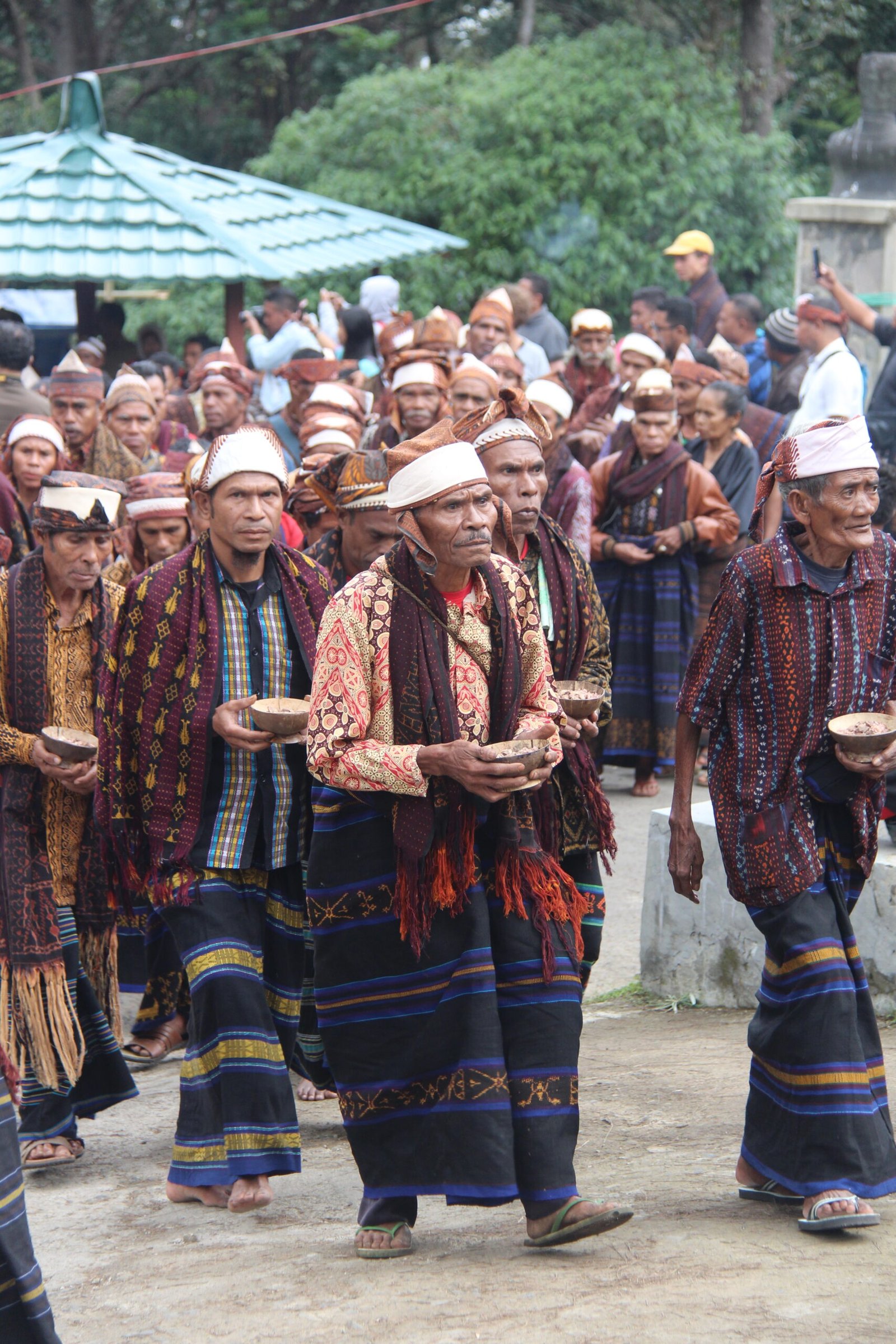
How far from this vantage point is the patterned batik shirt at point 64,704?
570cm

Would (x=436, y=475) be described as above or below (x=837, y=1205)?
above

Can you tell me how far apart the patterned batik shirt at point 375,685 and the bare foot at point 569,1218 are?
3.50ft

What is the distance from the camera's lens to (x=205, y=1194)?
16.6 feet

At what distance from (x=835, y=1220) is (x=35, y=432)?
5332 millimetres

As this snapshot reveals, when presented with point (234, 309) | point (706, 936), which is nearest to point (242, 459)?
point (706, 936)

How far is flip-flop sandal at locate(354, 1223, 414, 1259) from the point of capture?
441cm

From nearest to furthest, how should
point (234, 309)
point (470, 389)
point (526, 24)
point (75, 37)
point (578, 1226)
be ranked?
point (578, 1226), point (470, 389), point (234, 309), point (526, 24), point (75, 37)

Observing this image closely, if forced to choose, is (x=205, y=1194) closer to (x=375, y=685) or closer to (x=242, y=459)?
(x=375, y=685)

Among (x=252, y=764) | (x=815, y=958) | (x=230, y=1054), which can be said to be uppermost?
(x=252, y=764)

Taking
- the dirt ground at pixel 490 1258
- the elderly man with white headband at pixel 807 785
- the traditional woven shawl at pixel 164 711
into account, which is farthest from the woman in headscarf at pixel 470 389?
Answer: the elderly man with white headband at pixel 807 785

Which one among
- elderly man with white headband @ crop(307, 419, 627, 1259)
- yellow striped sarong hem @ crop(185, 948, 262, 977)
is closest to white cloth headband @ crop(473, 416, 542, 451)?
elderly man with white headband @ crop(307, 419, 627, 1259)

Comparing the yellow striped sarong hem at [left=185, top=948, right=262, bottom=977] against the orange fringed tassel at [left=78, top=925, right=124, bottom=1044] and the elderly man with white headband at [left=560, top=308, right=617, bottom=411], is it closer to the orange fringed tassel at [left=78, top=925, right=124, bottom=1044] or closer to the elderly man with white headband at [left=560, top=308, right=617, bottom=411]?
the orange fringed tassel at [left=78, top=925, right=124, bottom=1044]

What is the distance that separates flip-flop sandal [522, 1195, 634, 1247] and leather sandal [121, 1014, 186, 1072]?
2.73 meters

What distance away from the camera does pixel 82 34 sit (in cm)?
2892
